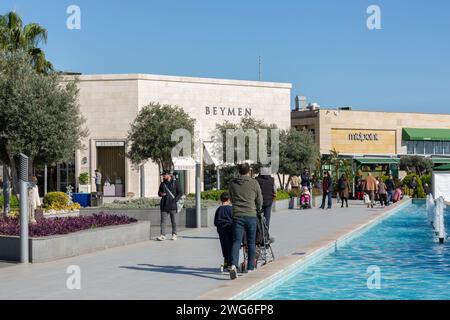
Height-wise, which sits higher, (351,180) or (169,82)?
(169,82)

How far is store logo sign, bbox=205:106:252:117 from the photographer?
53125 millimetres

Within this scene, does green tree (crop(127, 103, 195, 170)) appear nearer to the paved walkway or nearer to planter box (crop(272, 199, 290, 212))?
planter box (crop(272, 199, 290, 212))

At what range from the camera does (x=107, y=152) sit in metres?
50.2

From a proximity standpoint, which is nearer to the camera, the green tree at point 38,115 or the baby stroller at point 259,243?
the baby stroller at point 259,243

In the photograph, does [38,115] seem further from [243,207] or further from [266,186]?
[243,207]

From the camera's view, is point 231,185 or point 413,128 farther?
point 413,128

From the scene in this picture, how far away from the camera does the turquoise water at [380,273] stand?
1168 centimetres

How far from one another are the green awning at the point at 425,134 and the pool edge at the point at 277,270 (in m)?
61.6

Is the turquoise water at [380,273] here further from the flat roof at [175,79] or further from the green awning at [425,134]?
the green awning at [425,134]

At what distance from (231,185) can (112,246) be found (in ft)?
19.4

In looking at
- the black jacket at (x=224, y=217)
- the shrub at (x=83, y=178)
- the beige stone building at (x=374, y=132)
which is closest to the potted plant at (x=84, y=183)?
the shrub at (x=83, y=178)

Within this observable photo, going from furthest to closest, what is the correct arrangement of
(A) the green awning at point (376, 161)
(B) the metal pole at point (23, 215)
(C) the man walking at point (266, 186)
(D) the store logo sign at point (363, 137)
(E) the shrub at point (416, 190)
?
(D) the store logo sign at point (363, 137) < (A) the green awning at point (376, 161) < (E) the shrub at point (416, 190) < (C) the man walking at point (266, 186) < (B) the metal pole at point (23, 215)
